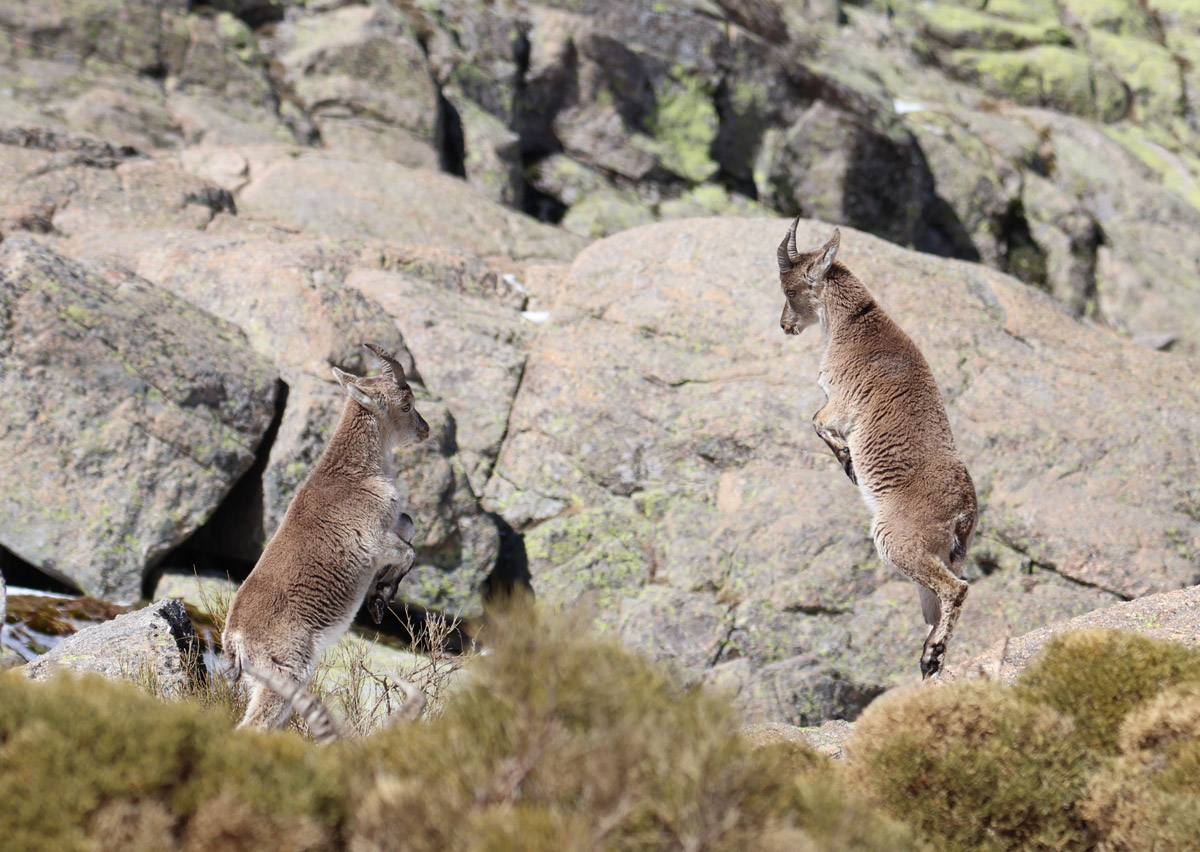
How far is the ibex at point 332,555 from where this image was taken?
714cm

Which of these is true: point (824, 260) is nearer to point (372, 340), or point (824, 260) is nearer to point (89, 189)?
point (372, 340)

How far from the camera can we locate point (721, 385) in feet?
43.6

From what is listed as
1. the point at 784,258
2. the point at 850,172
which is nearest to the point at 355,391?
the point at 784,258

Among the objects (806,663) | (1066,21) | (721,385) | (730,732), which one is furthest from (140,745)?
(1066,21)

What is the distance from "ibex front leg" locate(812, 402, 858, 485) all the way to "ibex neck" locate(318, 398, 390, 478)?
366 centimetres

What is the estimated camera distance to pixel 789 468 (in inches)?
491

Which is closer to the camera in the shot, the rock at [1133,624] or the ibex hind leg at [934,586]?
the ibex hind leg at [934,586]

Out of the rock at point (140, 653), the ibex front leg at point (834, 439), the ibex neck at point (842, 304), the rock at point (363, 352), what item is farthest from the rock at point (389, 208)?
the ibex front leg at point (834, 439)

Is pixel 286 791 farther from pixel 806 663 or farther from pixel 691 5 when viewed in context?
pixel 691 5

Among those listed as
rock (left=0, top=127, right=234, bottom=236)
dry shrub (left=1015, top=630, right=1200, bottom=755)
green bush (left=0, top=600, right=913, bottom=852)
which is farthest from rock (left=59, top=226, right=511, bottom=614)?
green bush (left=0, top=600, right=913, bottom=852)

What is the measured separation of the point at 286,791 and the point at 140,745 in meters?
0.57

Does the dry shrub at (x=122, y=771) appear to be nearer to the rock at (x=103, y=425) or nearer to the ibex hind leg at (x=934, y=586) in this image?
the ibex hind leg at (x=934, y=586)

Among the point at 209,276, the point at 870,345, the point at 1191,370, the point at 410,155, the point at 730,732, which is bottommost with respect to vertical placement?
the point at 410,155

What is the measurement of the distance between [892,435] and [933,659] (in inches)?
69.8
